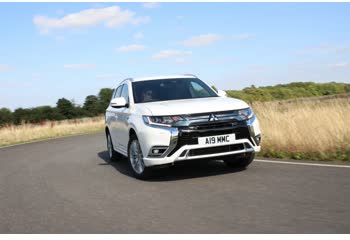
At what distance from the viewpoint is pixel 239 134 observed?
287 inches

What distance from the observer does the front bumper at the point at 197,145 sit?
23.1 ft

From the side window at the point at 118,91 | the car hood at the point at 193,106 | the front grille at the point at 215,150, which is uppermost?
the side window at the point at 118,91

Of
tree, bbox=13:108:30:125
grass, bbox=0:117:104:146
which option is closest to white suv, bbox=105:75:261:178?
grass, bbox=0:117:104:146

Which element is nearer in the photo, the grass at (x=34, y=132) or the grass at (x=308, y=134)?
the grass at (x=308, y=134)

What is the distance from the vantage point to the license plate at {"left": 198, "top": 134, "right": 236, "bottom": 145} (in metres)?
7.08

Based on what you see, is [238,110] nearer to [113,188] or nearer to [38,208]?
[113,188]

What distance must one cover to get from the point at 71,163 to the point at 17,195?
369 centimetres

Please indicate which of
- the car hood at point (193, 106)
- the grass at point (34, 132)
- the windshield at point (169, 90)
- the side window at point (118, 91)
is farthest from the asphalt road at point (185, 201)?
the grass at point (34, 132)

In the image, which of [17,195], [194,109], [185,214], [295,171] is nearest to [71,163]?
[17,195]

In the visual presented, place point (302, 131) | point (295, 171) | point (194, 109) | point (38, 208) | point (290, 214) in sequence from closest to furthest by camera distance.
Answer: point (290, 214), point (38, 208), point (194, 109), point (295, 171), point (302, 131)

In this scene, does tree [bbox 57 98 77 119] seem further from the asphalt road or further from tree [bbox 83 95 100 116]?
the asphalt road

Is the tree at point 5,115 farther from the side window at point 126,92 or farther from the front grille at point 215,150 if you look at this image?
the front grille at point 215,150

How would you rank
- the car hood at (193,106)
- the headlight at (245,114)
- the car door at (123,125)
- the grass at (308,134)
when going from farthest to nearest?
the grass at (308,134) → the car door at (123,125) → the headlight at (245,114) → the car hood at (193,106)

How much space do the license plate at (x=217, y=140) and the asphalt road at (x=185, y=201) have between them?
0.59 meters
